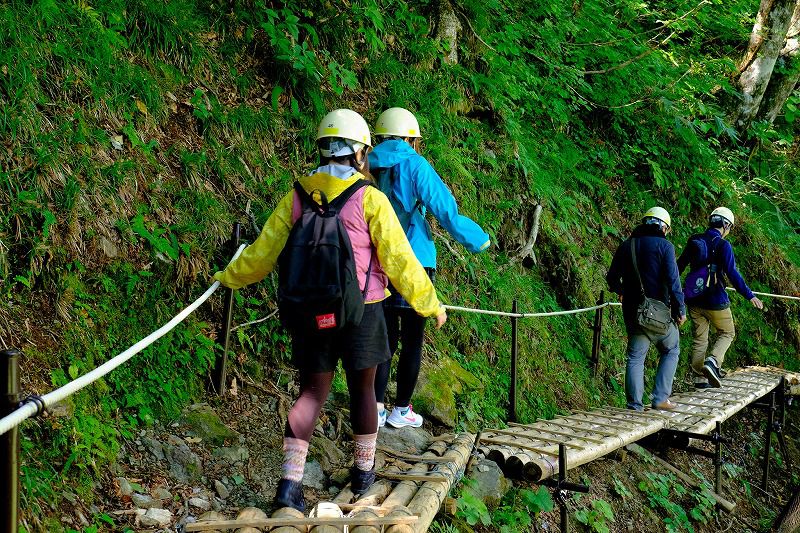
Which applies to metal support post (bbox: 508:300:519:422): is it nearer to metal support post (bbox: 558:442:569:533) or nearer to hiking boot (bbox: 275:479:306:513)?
metal support post (bbox: 558:442:569:533)

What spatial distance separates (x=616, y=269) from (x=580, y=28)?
5927 millimetres

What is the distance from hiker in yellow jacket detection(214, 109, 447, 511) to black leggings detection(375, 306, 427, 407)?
96 centimetres

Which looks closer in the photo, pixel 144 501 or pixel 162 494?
pixel 144 501

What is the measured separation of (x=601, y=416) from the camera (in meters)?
7.46

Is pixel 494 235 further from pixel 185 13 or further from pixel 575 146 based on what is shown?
pixel 185 13

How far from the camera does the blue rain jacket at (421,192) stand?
442cm

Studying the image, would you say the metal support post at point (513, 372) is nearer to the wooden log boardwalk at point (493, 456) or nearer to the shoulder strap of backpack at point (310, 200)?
the wooden log boardwalk at point (493, 456)

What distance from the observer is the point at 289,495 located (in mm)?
3492

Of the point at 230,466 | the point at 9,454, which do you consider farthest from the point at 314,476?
the point at 9,454

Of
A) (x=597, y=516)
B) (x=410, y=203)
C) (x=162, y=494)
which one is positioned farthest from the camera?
(x=597, y=516)

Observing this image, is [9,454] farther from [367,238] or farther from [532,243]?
[532,243]

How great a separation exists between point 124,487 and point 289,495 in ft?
3.00

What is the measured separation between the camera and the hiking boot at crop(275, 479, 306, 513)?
3.47 meters

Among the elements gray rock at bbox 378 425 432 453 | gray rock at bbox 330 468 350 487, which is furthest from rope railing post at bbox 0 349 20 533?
gray rock at bbox 378 425 432 453
